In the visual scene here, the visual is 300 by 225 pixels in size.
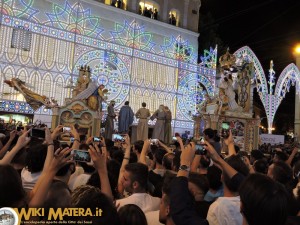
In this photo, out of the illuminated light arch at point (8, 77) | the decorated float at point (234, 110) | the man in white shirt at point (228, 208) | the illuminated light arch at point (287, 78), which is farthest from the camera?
the illuminated light arch at point (287, 78)

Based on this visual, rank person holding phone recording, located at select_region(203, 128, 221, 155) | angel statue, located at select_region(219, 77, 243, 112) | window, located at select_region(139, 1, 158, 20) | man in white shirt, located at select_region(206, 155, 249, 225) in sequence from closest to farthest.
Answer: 1. man in white shirt, located at select_region(206, 155, 249, 225)
2. person holding phone recording, located at select_region(203, 128, 221, 155)
3. angel statue, located at select_region(219, 77, 243, 112)
4. window, located at select_region(139, 1, 158, 20)

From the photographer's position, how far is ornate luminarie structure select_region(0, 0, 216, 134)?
16078 mm

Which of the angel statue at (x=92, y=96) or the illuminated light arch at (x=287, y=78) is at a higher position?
the illuminated light arch at (x=287, y=78)

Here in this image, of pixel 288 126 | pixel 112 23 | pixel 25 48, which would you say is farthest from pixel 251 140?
pixel 288 126

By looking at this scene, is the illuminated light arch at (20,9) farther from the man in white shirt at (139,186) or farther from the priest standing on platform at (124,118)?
the man in white shirt at (139,186)

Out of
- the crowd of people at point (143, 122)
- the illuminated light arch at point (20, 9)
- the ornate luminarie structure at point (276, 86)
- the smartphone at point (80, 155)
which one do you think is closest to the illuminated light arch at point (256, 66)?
the ornate luminarie structure at point (276, 86)

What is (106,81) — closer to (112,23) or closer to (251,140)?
(112,23)

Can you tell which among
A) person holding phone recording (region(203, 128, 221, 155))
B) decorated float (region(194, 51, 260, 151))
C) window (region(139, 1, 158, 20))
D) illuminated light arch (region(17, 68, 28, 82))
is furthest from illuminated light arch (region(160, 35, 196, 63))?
person holding phone recording (region(203, 128, 221, 155))

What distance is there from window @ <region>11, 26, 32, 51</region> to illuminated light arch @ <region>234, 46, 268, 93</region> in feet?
44.8

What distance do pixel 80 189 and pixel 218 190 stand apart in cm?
185

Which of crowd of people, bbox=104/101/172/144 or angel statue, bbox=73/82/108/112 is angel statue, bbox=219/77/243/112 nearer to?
crowd of people, bbox=104/101/172/144

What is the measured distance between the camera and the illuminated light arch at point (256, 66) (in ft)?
74.1

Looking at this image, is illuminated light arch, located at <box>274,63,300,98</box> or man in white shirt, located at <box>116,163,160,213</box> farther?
illuminated light arch, located at <box>274,63,300,98</box>

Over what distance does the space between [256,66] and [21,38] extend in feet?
54.7
